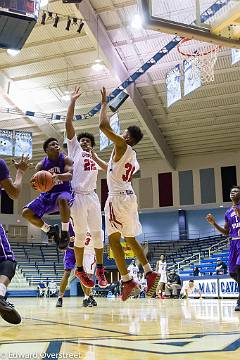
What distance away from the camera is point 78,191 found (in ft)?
18.5

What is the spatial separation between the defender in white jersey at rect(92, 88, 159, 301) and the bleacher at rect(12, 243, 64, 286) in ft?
63.9

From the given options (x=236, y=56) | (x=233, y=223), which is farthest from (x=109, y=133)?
(x=236, y=56)

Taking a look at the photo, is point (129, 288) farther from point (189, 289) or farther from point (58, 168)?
point (189, 289)

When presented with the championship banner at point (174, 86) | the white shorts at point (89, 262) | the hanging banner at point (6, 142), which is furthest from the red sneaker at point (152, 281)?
the hanging banner at point (6, 142)

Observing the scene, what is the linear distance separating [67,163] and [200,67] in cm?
720

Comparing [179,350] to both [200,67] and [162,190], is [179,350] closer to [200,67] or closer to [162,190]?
[200,67]

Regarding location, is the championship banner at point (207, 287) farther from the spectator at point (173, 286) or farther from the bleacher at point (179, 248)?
the bleacher at point (179, 248)

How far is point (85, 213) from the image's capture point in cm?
555

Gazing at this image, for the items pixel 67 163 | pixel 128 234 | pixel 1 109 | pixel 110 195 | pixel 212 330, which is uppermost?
pixel 1 109

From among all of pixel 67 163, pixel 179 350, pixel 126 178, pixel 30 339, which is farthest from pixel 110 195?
pixel 179 350

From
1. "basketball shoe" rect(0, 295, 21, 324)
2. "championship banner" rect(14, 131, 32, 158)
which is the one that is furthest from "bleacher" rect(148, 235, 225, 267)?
"basketball shoe" rect(0, 295, 21, 324)

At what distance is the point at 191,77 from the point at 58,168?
701cm

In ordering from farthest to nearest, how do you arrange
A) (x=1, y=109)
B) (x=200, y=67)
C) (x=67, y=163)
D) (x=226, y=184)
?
1. (x=226, y=184)
2. (x=1, y=109)
3. (x=200, y=67)
4. (x=67, y=163)

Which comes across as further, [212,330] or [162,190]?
[162,190]
